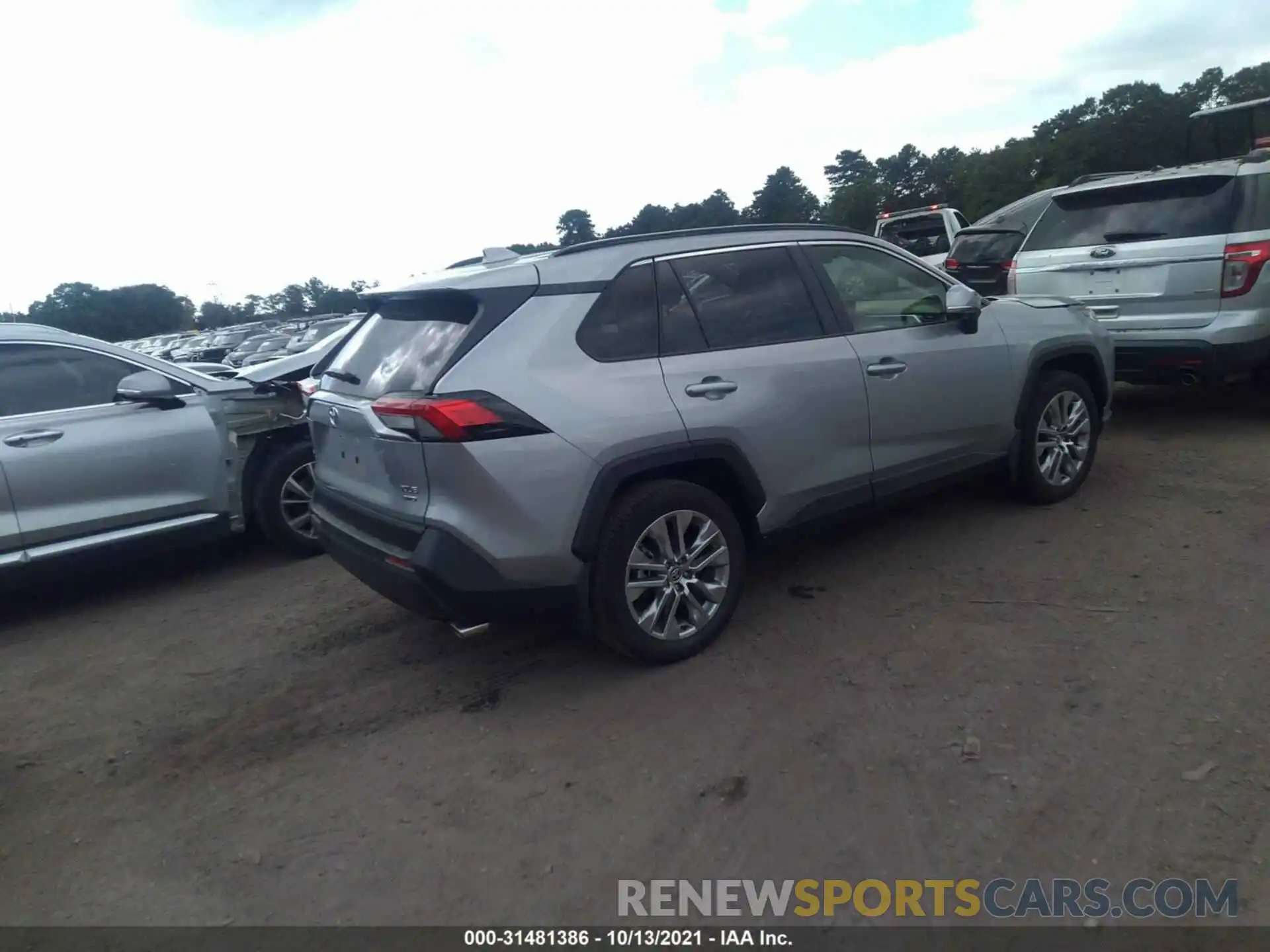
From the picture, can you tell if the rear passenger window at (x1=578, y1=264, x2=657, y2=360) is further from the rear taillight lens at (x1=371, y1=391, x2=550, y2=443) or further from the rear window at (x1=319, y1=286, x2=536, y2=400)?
the rear taillight lens at (x1=371, y1=391, x2=550, y2=443)

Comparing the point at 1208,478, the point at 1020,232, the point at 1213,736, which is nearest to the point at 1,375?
the point at 1213,736

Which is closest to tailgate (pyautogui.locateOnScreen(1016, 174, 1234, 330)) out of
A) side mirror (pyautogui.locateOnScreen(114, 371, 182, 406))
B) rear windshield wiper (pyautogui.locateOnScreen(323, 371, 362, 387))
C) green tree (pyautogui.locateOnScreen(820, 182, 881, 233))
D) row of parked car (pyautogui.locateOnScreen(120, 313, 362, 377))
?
rear windshield wiper (pyautogui.locateOnScreen(323, 371, 362, 387))

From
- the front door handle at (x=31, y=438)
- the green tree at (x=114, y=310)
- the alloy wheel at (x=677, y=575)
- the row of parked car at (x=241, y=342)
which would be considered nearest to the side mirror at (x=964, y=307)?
the alloy wheel at (x=677, y=575)

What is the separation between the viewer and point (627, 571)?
12.8 ft

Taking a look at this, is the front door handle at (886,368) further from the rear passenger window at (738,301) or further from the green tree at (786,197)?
the green tree at (786,197)

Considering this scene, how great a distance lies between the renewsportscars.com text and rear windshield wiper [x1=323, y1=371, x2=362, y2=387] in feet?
7.79

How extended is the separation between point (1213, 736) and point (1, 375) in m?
6.04

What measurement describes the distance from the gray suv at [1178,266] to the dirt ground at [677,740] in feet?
5.38

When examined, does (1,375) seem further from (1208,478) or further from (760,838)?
(1208,478)

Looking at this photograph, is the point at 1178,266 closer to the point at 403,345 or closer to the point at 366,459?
the point at 403,345

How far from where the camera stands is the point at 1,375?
5.39 meters

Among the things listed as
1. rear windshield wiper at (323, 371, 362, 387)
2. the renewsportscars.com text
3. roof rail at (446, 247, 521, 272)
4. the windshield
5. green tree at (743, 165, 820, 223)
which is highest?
green tree at (743, 165, 820, 223)

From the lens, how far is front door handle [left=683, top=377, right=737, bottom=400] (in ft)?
13.4

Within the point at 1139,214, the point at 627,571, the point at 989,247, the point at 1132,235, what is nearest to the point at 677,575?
the point at 627,571
